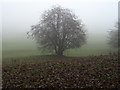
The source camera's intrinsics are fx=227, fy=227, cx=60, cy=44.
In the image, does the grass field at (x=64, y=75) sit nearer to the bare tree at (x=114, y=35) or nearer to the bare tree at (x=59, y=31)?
the bare tree at (x=114, y=35)

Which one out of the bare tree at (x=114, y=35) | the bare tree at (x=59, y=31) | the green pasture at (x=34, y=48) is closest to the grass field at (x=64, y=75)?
the green pasture at (x=34, y=48)

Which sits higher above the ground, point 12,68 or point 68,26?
point 68,26

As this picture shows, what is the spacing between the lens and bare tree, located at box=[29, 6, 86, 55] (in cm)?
2609

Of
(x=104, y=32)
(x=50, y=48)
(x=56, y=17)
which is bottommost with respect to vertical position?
(x=50, y=48)

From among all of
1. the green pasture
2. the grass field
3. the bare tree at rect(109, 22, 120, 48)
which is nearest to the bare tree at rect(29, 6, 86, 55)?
the green pasture

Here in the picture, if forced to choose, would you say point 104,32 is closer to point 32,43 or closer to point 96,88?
point 32,43

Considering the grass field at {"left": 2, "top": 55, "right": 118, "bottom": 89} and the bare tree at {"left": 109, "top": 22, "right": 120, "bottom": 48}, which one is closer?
the grass field at {"left": 2, "top": 55, "right": 118, "bottom": 89}

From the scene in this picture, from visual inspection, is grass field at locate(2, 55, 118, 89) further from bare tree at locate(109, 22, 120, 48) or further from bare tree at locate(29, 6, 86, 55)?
bare tree at locate(29, 6, 86, 55)

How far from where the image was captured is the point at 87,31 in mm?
26516

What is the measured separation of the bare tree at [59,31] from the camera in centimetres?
2609

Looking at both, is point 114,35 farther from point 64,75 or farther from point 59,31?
point 64,75

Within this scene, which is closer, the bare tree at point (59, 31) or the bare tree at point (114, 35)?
the bare tree at point (114, 35)

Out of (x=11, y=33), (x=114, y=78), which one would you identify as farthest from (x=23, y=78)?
(x=11, y=33)

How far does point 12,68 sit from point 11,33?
26.5ft
